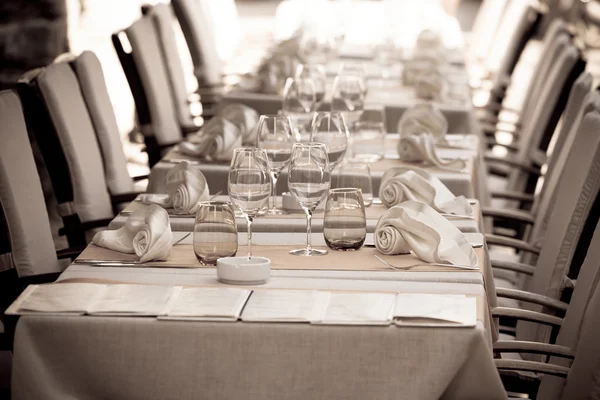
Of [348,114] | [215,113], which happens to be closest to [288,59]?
[215,113]

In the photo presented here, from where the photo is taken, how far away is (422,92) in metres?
4.78

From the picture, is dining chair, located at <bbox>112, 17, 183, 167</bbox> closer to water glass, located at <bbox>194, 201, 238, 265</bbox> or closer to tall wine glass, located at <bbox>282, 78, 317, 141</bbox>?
tall wine glass, located at <bbox>282, 78, 317, 141</bbox>

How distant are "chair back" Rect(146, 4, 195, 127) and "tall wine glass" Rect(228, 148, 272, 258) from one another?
10.8 feet

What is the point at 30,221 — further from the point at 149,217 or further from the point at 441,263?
the point at 441,263

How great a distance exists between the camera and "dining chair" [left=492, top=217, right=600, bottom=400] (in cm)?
232

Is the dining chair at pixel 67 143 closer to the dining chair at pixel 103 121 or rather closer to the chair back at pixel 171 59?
the dining chair at pixel 103 121

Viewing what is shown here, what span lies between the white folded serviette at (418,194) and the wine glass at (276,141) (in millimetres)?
278

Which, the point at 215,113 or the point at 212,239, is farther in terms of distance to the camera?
the point at 215,113

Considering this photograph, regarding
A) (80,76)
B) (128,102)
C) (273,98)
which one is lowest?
(128,102)

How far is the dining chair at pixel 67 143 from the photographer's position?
3.32 metres

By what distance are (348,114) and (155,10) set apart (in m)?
2.16

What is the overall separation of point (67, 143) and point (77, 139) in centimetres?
7

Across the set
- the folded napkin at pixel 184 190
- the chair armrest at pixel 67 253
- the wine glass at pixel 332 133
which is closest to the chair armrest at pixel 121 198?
the chair armrest at pixel 67 253

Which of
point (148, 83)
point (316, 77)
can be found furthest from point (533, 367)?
point (148, 83)
